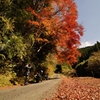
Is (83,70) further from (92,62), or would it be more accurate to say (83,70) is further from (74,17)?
(74,17)

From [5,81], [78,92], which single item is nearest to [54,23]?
[5,81]

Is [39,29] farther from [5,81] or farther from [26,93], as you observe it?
[26,93]

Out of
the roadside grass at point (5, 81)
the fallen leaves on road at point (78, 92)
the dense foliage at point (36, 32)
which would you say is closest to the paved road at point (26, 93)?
the fallen leaves on road at point (78, 92)

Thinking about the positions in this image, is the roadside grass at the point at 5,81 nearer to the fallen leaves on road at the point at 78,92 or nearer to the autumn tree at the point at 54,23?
the fallen leaves on road at the point at 78,92

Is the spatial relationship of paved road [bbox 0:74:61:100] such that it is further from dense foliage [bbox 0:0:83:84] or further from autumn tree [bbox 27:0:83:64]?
autumn tree [bbox 27:0:83:64]

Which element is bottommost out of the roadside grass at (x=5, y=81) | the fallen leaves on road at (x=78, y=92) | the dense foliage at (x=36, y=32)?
the fallen leaves on road at (x=78, y=92)

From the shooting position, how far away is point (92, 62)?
3516 cm

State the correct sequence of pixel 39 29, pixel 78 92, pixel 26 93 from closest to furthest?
1. pixel 26 93
2. pixel 78 92
3. pixel 39 29

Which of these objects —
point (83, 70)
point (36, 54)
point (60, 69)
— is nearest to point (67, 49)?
point (36, 54)

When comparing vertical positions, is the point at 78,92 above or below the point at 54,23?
below

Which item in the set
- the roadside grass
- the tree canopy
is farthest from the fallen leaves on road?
the tree canopy

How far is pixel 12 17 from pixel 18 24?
4.37ft

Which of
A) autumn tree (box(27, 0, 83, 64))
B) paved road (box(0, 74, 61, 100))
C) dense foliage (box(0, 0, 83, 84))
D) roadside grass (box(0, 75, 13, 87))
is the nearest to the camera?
paved road (box(0, 74, 61, 100))

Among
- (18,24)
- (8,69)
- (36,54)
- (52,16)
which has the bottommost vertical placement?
(8,69)
